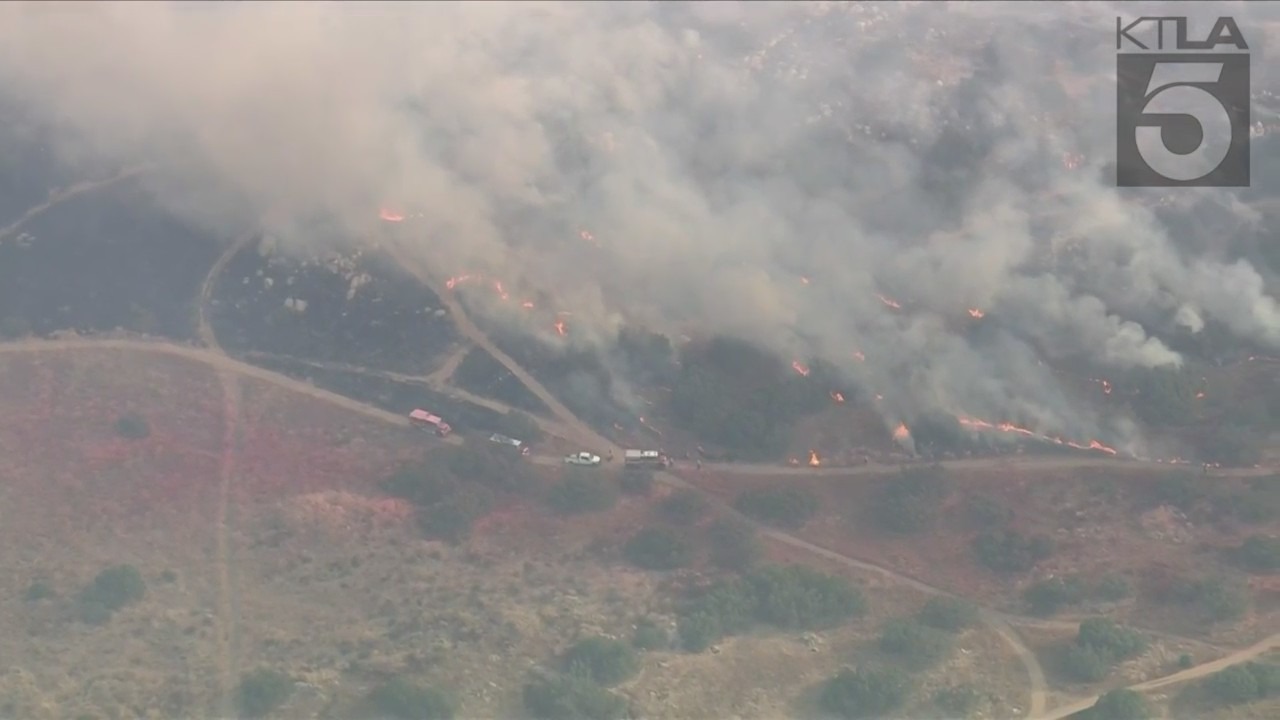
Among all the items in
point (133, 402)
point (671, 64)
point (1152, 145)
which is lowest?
point (133, 402)

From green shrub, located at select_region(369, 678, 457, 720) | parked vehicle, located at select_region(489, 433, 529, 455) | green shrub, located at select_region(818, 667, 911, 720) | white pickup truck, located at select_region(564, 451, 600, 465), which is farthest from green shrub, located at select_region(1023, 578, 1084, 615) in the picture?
parked vehicle, located at select_region(489, 433, 529, 455)

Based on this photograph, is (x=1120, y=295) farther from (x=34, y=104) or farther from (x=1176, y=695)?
(x=34, y=104)

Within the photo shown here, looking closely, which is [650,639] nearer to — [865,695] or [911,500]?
[865,695]

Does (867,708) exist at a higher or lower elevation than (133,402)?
lower

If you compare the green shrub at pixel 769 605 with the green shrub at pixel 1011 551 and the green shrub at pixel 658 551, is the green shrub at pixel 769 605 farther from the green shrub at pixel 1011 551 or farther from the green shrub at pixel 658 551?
the green shrub at pixel 1011 551

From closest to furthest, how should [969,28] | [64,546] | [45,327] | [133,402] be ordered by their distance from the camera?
[64,546] → [133,402] → [45,327] → [969,28]

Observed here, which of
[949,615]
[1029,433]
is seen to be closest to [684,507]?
[949,615]

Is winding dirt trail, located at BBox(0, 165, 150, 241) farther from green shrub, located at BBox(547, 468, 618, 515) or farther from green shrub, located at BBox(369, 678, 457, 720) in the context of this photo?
green shrub, located at BBox(369, 678, 457, 720)

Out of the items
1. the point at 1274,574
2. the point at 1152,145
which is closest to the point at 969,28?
the point at 1152,145
